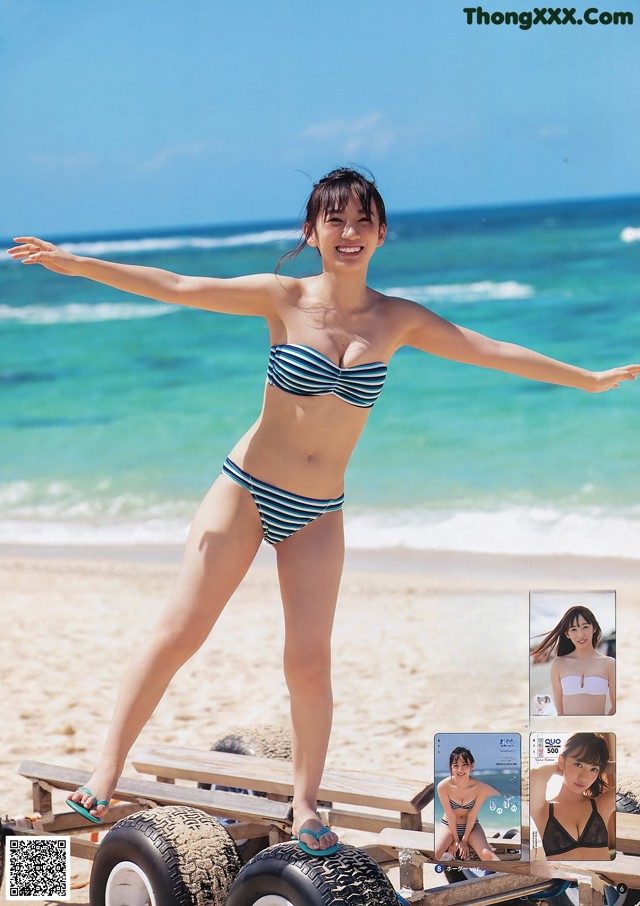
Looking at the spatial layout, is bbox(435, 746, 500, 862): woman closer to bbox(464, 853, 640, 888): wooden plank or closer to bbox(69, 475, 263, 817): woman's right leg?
bbox(464, 853, 640, 888): wooden plank

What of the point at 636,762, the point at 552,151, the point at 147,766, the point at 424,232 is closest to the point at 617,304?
the point at 552,151

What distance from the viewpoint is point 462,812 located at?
301 cm

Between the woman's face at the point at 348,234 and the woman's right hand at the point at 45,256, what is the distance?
63cm

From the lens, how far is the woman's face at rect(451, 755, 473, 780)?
9.91ft

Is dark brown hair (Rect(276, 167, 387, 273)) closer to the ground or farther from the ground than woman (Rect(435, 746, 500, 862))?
farther from the ground

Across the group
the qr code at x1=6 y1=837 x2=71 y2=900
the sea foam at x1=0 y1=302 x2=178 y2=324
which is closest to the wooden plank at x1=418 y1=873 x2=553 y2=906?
the qr code at x1=6 y1=837 x2=71 y2=900

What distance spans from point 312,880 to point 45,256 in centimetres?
159

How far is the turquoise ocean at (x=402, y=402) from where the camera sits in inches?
483

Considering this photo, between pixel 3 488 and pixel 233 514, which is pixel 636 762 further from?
pixel 3 488

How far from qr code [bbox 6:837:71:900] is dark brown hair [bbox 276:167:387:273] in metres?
1.78

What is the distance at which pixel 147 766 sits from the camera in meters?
4.30

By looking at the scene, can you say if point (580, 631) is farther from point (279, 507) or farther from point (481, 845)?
point (279, 507)

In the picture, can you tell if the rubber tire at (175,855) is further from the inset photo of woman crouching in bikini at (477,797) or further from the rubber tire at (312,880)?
the inset photo of woman crouching in bikini at (477,797)

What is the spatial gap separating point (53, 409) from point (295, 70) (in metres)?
8.84
